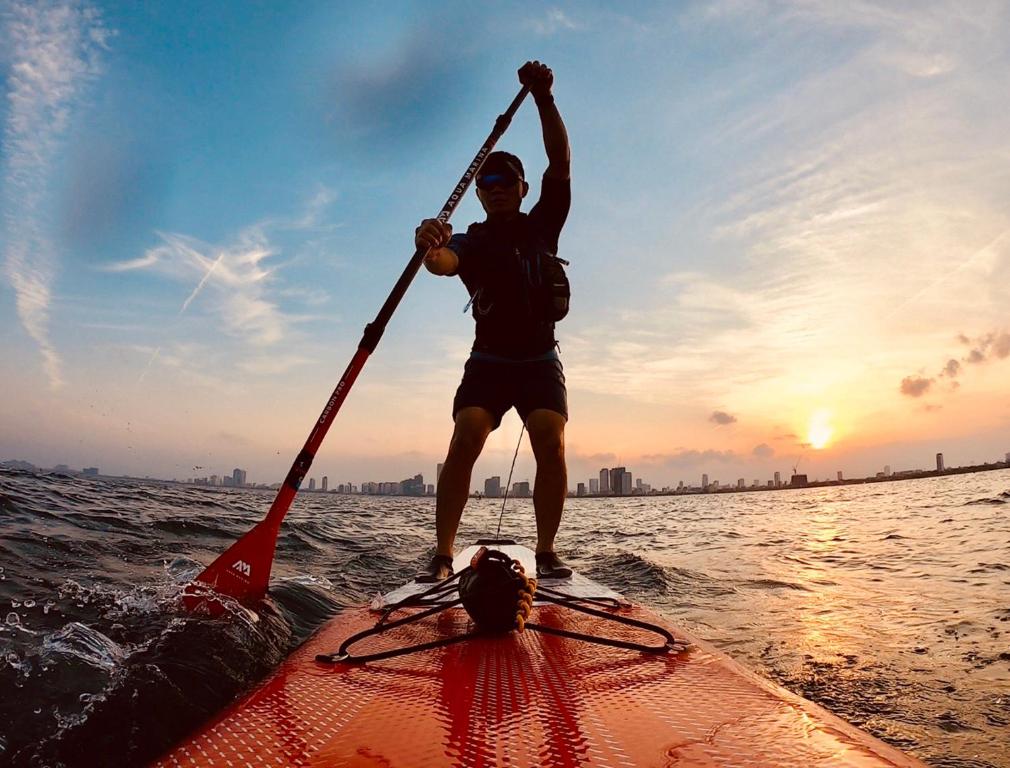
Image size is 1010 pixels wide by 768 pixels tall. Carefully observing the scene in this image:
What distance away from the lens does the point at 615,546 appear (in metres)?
8.89

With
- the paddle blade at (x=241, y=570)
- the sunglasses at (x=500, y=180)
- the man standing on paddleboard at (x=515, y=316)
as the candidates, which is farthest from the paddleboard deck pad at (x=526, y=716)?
the sunglasses at (x=500, y=180)

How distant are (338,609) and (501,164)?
355 centimetres

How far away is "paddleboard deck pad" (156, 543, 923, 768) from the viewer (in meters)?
1.14

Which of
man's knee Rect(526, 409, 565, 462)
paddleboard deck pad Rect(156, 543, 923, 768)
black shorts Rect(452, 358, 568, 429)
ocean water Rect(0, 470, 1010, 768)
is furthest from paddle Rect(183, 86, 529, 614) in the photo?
paddleboard deck pad Rect(156, 543, 923, 768)

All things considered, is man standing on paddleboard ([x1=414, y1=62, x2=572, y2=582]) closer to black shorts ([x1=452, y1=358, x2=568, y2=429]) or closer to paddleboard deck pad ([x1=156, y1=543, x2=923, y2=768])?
black shorts ([x1=452, y1=358, x2=568, y2=429])

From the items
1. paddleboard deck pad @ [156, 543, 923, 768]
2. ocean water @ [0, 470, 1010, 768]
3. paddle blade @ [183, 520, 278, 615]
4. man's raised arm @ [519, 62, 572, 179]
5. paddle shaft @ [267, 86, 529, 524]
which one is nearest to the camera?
paddleboard deck pad @ [156, 543, 923, 768]

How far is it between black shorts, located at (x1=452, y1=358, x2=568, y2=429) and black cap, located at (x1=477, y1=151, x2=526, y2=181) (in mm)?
1436

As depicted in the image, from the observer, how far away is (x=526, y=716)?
1371mm

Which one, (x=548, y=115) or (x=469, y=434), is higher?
(x=548, y=115)

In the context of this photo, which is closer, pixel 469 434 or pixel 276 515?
pixel 276 515

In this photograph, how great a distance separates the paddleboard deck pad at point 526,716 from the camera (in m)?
1.14

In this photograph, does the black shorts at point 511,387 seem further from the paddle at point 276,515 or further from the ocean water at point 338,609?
the ocean water at point 338,609

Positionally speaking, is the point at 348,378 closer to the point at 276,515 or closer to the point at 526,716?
the point at 276,515

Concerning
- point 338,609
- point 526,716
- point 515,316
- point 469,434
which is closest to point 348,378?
point 469,434
